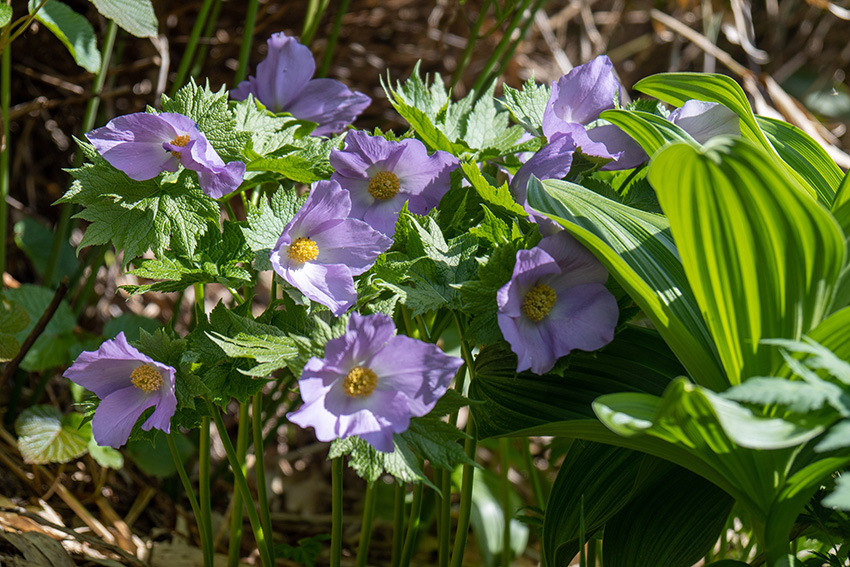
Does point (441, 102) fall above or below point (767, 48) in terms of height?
below

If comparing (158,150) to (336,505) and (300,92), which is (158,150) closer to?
(300,92)

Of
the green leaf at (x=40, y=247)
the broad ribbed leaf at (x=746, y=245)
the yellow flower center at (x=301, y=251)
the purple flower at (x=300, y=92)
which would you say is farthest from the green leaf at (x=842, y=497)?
the green leaf at (x=40, y=247)

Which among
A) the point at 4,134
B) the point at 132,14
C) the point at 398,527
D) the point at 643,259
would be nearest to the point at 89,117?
the point at 4,134

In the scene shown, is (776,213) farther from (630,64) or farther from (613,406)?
(630,64)

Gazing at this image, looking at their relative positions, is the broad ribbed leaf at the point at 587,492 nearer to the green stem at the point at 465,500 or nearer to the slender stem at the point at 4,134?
the green stem at the point at 465,500

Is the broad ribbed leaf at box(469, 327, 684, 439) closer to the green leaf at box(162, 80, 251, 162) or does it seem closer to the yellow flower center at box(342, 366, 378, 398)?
the yellow flower center at box(342, 366, 378, 398)

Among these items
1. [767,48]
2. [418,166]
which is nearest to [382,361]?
[418,166]
